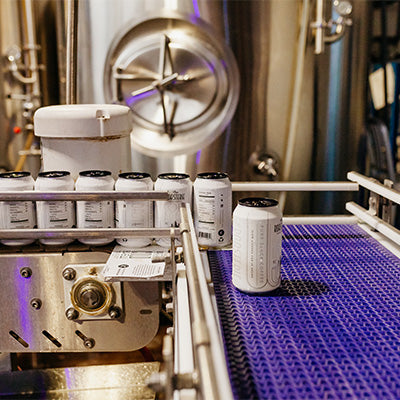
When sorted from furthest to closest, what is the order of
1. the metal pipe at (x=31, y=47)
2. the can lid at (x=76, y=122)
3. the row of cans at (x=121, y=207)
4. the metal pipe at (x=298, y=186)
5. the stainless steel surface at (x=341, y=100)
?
the metal pipe at (x=31, y=47), the stainless steel surface at (x=341, y=100), the metal pipe at (x=298, y=186), the can lid at (x=76, y=122), the row of cans at (x=121, y=207)

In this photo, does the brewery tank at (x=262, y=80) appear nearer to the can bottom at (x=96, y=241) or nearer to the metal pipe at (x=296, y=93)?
the metal pipe at (x=296, y=93)

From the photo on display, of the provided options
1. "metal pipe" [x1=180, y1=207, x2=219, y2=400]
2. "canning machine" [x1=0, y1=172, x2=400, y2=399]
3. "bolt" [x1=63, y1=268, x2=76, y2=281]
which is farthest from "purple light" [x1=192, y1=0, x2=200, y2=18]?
"metal pipe" [x1=180, y1=207, x2=219, y2=400]

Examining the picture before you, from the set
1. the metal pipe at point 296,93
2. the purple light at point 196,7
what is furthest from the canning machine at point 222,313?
the purple light at point 196,7

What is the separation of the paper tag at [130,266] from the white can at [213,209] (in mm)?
129

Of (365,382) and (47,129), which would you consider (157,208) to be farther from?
(365,382)

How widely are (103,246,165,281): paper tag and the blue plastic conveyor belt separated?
0.47ft

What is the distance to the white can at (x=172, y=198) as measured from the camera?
1.24m

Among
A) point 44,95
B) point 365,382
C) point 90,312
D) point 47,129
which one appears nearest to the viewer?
point 365,382

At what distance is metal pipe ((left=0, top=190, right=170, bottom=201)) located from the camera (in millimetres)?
1138

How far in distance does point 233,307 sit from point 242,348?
15cm

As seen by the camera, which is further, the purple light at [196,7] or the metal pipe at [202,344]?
the purple light at [196,7]

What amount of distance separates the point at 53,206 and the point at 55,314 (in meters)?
0.28

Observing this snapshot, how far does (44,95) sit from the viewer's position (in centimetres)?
275

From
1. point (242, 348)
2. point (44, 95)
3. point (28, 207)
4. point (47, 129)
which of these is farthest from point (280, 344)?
point (44, 95)
